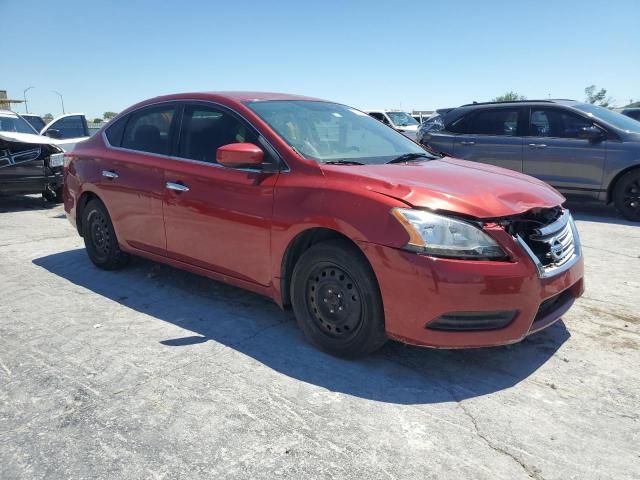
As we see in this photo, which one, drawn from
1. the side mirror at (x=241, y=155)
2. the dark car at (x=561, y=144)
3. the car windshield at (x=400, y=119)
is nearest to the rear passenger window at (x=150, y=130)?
the side mirror at (x=241, y=155)

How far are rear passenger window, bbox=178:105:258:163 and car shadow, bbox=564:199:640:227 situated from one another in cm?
574

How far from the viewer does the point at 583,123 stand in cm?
779

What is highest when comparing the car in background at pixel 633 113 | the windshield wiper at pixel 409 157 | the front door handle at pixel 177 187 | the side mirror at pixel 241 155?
the car in background at pixel 633 113

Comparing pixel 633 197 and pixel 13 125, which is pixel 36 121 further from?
pixel 633 197

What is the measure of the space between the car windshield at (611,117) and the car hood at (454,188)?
4864mm

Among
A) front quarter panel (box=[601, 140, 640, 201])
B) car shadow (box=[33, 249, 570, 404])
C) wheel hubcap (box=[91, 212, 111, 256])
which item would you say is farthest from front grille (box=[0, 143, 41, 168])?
front quarter panel (box=[601, 140, 640, 201])

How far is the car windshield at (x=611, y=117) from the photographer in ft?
25.2

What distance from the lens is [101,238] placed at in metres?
5.23

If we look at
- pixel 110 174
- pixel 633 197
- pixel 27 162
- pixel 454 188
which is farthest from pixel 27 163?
pixel 633 197

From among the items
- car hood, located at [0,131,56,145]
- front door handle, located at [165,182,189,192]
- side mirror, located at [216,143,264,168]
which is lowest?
front door handle, located at [165,182,189,192]

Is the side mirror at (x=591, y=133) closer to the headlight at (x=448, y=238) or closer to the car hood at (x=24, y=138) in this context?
the headlight at (x=448, y=238)

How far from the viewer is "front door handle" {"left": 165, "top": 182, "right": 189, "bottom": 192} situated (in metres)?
4.11

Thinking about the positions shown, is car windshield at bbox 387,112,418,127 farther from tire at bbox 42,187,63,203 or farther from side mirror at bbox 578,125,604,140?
tire at bbox 42,187,63,203

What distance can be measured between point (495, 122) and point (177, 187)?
20.1 ft
